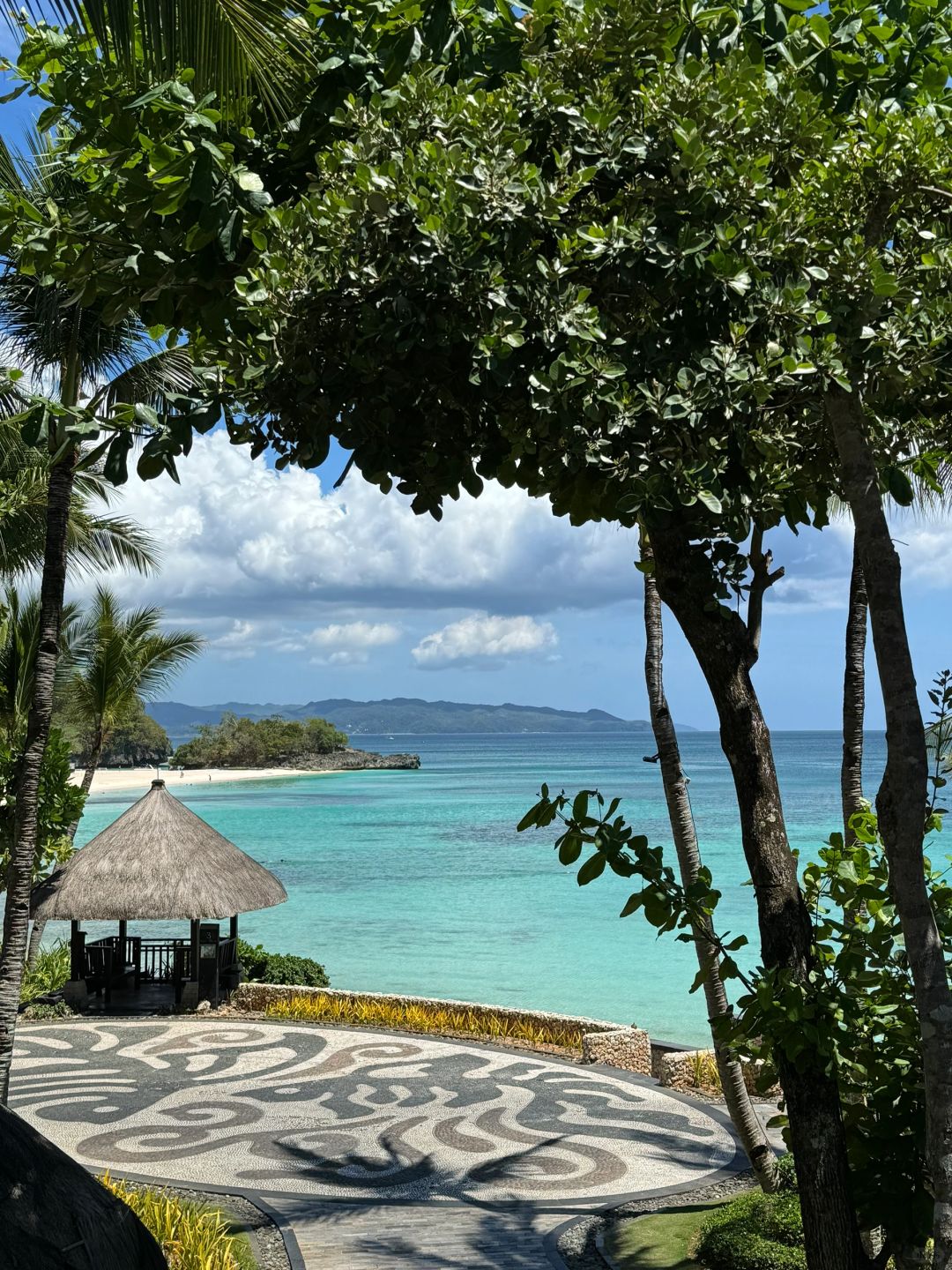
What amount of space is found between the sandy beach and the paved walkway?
3466 inches

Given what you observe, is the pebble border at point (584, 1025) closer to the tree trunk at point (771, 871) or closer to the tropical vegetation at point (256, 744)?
the tree trunk at point (771, 871)

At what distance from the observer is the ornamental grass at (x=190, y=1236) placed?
22.3 feet

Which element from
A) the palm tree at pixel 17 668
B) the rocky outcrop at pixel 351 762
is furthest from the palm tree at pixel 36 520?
the rocky outcrop at pixel 351 762

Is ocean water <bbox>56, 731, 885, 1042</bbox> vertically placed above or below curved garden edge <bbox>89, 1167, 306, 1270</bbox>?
below

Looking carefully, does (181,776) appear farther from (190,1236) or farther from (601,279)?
(601,279)

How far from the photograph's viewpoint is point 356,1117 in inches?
436

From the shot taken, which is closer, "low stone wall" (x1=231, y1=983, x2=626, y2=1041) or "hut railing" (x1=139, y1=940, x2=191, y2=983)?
"low stone wall" (x1=231, y1=983, x2=626, y2=1041)

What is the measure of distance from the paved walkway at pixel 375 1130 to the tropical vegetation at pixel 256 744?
367ft

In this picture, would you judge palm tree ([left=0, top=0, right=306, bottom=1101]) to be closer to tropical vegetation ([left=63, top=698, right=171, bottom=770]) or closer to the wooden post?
the wooden post

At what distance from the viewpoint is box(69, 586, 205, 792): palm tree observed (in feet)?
77.5

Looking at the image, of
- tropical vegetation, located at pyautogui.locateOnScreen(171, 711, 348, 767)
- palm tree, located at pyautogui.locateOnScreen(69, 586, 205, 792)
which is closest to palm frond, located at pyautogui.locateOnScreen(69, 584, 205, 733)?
palm tree, located at pyautogui.locateOnScreen(69, 586, 205, 792)

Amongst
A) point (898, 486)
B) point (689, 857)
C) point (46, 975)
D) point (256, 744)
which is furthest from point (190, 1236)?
point (256, 744)

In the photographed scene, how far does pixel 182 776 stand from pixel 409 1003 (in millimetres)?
106533

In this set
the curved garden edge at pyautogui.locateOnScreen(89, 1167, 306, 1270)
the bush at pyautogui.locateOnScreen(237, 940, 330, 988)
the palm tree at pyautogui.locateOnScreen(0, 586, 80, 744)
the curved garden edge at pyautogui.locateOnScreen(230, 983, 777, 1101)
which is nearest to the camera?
the curved garden edge at pyautogui.locateOnScreen(89, 1167, 306, 1270)
